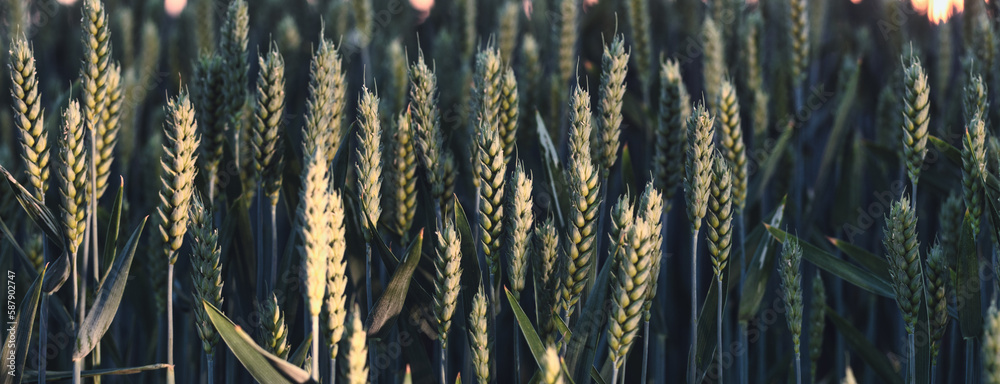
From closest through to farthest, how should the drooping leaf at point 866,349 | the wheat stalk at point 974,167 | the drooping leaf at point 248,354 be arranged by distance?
the drooping leaf at point 248,354 < the wheat stalk at point 974,167 < the drooping leaf at point 866,349

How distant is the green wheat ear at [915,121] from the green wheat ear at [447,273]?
896 millimetres

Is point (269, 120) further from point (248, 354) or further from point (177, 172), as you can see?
point (248, 354)

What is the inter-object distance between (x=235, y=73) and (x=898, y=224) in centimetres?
129

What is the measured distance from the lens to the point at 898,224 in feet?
3.91

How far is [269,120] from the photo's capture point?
4.56 feet

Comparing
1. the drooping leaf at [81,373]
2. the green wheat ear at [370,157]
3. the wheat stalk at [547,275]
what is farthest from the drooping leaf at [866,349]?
the drooping leaf at [81,373]

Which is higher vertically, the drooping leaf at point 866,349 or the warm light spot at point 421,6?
the warm light spot at point 421,6

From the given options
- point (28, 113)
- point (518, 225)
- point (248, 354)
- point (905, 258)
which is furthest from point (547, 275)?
point (28, 113)

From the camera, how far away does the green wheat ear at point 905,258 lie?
1192mm

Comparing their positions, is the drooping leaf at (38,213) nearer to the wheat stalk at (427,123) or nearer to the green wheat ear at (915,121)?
the wheat stalk at (427,123)

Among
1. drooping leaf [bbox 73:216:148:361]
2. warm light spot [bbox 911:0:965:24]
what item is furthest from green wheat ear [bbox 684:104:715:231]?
warm light spot [bbox 911:0:965:24]

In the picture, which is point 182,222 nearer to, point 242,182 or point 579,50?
point 242,182

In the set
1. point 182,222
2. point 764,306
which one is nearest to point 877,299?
point 764,306

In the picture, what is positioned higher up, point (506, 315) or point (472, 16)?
point (472, 16)
